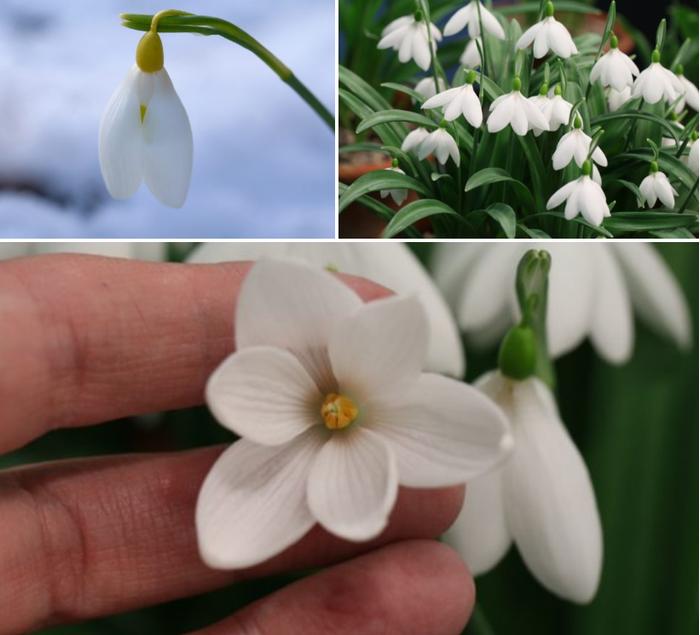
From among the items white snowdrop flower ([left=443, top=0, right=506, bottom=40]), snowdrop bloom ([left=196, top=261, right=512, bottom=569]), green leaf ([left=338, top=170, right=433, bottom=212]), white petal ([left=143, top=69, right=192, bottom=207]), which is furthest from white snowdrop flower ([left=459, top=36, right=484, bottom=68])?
snowdrop bloom ([left=196, top=261, right=512, bottom=569])

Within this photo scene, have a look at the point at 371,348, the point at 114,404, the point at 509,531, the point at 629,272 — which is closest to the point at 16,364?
the point at 114,404

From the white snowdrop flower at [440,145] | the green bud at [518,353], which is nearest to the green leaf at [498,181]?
the white snowdrop flower at [440,145]

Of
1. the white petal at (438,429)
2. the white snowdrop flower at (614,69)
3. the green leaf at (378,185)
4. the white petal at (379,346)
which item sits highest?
the white snowdrop flower at (614,69)

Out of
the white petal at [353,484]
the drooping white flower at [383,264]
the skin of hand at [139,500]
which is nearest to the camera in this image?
the white petal at [353,484]

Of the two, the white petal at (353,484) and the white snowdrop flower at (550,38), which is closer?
the white petal at (353,484)

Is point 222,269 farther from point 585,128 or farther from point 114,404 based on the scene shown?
point 585,128

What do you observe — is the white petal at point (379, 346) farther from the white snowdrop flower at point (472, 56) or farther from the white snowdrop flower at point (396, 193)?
the white snowdrop flower at point (472, 56)

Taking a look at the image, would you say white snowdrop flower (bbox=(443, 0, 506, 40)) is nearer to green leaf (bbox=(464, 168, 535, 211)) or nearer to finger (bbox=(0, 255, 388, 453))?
green leaf (bbox=(464, 168, 535, 211))
